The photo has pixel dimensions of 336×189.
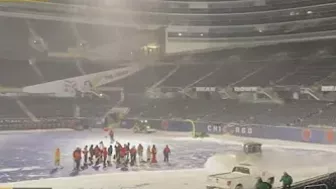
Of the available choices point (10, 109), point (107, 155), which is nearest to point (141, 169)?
point (107, 155)

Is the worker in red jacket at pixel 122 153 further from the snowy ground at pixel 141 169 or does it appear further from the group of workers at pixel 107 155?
the snowy ground at pixel 141 169

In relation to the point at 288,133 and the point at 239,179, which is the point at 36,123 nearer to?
the point at 239,179

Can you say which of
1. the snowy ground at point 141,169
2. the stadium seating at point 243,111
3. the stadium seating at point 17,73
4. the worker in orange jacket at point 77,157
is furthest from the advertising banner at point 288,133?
the worker in orange jacket at point 77,157

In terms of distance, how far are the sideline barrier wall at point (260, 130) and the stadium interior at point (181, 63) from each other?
38 cm

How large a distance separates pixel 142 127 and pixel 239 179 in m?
9.39

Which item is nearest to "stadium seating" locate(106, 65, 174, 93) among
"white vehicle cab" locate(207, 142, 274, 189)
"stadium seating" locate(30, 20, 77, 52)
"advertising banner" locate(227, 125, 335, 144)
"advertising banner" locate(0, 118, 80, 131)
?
"stadium seating" locate(30, 20, 77, 52)

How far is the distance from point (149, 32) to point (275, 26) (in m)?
15.1

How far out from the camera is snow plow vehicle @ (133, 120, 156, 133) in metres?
18.3

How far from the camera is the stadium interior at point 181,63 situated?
15.2 metres

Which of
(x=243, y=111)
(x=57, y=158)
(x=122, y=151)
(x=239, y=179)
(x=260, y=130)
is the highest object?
(x=243, y=111)

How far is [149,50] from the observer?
16.9 meters

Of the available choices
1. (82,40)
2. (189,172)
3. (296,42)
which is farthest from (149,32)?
(296,42)

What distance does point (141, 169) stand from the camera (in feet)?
41.7

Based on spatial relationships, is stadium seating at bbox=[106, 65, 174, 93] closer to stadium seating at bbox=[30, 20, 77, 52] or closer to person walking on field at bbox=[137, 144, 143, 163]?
stadium seating at bbox=[30, 20, 77, 52]
